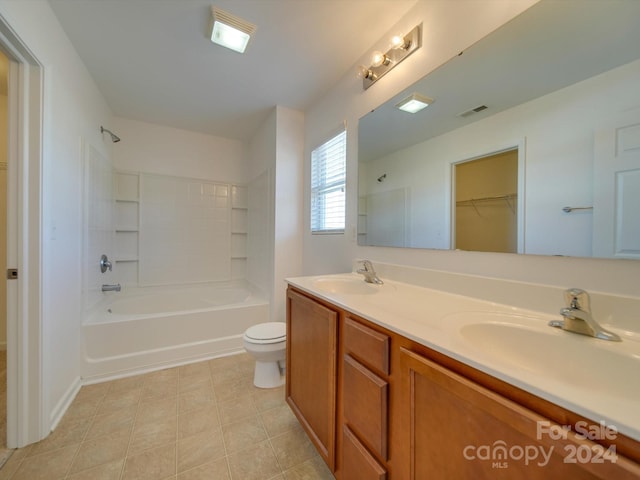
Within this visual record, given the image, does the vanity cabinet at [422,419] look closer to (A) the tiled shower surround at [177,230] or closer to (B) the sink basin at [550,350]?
(B) the sink basin at [550,350]

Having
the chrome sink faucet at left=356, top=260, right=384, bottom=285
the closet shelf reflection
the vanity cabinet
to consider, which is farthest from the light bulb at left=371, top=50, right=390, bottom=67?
the vanity cabinet

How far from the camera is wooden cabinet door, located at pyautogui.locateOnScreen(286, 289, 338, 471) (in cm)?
107

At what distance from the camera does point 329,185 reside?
2.17 metres

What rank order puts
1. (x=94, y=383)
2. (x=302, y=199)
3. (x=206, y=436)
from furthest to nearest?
(x=302, y=199), (x=94, y=383), (x=206, y=436)

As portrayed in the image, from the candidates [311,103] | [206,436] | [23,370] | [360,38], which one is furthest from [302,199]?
[23,370]

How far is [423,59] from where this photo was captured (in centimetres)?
133

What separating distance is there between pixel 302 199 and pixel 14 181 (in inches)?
74.8

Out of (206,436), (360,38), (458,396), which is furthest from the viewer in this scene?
(360,38)

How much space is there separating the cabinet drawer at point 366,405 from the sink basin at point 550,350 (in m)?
0.31

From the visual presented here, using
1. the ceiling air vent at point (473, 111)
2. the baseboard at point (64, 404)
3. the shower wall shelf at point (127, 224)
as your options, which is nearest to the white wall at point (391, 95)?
the ceiling air vent at point (473, 111)

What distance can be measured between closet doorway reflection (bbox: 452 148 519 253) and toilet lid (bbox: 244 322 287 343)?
52.8 inches

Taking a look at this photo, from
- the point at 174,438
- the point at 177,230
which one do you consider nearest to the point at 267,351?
the point at 174,438

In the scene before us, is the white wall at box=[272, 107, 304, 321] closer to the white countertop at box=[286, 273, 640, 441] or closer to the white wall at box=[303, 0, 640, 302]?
the white wall at box=[303, 0, 640, 302]

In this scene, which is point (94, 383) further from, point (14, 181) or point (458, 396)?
point (458, 396)
